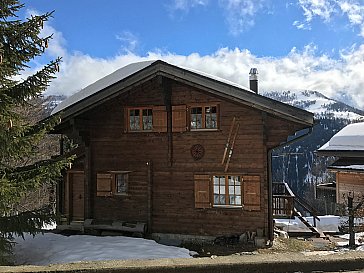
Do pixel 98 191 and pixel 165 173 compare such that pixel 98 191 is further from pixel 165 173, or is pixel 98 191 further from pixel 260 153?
pixel 260 153

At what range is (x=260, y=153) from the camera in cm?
1166

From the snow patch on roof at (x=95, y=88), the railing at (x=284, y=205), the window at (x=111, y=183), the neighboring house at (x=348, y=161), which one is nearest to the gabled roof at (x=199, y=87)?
the snow patch on roof at (x=95, y=88)

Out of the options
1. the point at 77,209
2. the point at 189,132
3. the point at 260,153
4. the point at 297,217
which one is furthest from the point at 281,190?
the point at 77,209

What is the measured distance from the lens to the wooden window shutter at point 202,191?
12188 millimetres

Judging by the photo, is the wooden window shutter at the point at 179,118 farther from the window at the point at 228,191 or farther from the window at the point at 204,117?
the window at the point at 228,191

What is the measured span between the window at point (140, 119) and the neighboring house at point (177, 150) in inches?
1.4

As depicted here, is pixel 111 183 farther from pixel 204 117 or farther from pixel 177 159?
pixel 204 117

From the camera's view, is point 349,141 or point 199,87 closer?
point 199,87

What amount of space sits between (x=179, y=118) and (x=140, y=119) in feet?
4.90

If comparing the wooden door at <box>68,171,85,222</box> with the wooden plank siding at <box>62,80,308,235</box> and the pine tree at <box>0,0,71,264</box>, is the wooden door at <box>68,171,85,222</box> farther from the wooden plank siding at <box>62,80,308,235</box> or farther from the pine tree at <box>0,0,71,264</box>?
the pine tree at <box>0,0,71,264</box>

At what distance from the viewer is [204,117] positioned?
12.4 meters

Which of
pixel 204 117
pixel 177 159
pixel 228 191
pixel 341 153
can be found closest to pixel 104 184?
pixel 177 159

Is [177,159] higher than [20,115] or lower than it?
lower

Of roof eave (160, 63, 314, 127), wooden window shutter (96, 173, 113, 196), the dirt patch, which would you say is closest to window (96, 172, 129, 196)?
wooden window shutter (96, 173, 113, 196)
